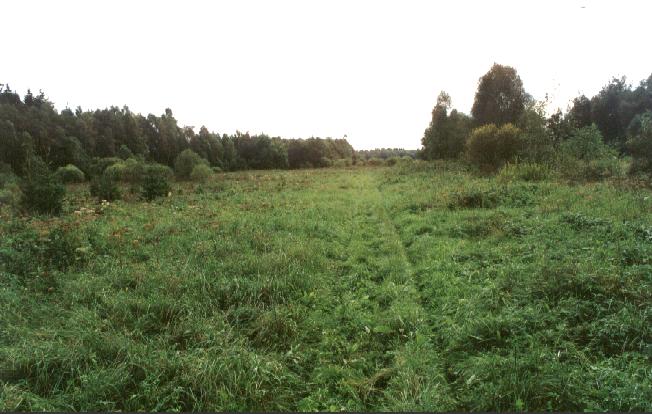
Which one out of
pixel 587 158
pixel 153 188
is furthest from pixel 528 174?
pixel 153 188

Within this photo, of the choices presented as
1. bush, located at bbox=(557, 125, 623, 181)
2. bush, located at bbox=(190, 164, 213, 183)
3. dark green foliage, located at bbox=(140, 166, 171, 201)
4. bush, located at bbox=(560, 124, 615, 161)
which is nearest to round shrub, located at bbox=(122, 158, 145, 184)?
bush, located at bbox=(190, 164, 213, 183)

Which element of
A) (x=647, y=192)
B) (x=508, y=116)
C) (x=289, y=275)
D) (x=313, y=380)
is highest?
(x=508, y=116)

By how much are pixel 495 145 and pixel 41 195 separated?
24217 mm

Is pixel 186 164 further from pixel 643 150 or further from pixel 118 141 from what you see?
pixel 643 150

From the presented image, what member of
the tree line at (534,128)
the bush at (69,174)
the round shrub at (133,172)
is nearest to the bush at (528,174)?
the tree line at (534,128)

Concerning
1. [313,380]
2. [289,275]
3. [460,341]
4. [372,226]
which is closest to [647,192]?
[372,226]

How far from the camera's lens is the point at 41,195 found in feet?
46.2

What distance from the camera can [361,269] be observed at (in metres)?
7.67

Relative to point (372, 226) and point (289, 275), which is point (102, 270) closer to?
point (289, 275)

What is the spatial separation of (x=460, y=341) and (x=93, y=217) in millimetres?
12943

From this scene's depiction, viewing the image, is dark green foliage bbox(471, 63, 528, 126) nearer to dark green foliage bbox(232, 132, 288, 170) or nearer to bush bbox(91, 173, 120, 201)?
bush bbox(91, 173, 120, 201)

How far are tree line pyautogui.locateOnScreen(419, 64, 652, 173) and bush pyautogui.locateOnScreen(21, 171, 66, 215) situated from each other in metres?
23.4

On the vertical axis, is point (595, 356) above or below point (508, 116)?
below

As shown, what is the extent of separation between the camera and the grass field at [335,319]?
3.90m
